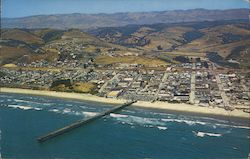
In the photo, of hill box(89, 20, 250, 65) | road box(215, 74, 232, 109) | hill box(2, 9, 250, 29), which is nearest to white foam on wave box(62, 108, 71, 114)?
road box(215, 74, 232, 109)

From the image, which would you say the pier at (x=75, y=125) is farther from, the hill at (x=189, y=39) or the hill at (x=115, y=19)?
the hill at (x=115, y=19)

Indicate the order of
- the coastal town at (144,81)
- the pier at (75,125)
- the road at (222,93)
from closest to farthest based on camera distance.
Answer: the pier at (75,125), the road at (222,93), the coastal town at (144,81)

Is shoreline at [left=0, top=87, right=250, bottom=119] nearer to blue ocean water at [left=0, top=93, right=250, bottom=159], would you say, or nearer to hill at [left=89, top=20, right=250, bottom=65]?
blue ocean water at [left=0, top=93, right=250, bottom=159]

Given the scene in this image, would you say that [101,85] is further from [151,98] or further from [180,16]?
[180,16]

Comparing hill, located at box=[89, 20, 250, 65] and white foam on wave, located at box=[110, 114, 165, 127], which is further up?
hill, located at box=[89, 20, 250, 65]

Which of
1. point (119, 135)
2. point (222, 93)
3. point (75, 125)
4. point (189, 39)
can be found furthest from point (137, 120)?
point (189, 39)

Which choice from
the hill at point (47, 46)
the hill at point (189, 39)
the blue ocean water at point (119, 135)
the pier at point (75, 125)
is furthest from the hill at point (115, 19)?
the blue ocean water at point (119, 135)
